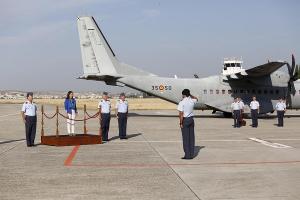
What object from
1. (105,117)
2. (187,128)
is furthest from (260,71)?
(187,128)

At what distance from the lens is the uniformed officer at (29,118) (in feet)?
47.5

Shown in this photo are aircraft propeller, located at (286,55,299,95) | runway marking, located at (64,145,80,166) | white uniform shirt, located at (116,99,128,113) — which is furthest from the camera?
→ aircraft propeller, located at (286,55,299,95)

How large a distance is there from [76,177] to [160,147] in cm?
576

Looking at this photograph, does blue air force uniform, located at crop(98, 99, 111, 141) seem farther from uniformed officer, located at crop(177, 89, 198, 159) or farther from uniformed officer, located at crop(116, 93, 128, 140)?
uniformed officer, located at crop(177, 89, 198, 159)

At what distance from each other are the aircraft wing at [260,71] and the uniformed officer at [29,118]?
17.3 meters

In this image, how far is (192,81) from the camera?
30953 millimetres

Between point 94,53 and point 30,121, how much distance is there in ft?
52.4

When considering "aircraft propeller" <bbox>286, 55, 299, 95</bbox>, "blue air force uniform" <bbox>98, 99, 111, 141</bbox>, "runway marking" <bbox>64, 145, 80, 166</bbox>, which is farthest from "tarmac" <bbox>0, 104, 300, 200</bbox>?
"aircraft propeller" <bbox>286, 55, 299, 95</bbox>

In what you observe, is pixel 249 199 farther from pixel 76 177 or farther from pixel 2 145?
pixel 2 145

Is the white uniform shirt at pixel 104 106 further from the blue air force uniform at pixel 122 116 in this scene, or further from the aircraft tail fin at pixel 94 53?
the aircraft tail fin at pixel 94 53

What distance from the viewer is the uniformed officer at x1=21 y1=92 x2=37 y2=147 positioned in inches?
570

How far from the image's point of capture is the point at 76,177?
871 cm

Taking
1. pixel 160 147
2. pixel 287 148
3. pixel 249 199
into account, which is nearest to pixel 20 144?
pixel 160 147

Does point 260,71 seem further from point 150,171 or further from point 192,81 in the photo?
point 150,171
